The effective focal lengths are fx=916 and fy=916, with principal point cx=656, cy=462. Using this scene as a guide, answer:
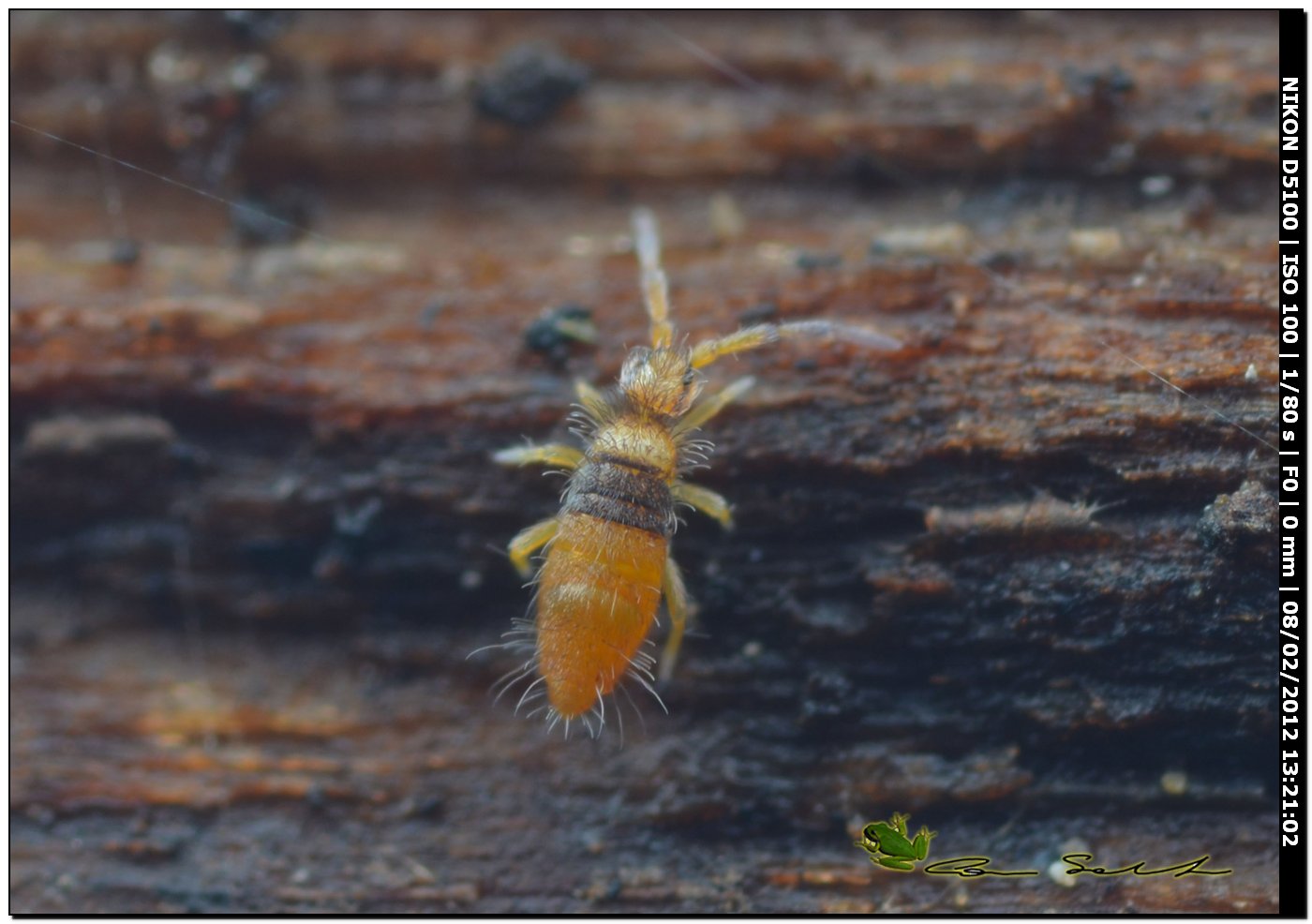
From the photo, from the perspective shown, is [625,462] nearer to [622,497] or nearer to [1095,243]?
[622,497]

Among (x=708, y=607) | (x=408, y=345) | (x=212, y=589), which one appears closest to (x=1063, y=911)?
(x=708, y=607)

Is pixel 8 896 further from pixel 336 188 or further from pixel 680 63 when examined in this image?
pixel 680 63

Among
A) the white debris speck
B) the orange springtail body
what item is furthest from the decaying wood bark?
the orange springtail body

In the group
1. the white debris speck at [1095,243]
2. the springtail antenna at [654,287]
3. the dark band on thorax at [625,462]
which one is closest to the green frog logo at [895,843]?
the dark band on thorax at [625,462]

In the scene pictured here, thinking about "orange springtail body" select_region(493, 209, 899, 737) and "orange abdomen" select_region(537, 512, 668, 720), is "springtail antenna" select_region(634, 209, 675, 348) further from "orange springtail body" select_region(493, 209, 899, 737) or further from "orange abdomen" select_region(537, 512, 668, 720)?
"orange abdomen" select_region(537, 512, 668, 720)
